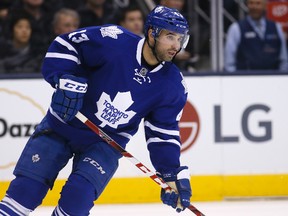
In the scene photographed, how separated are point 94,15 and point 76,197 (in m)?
2.60

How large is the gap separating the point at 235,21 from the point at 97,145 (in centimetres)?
269

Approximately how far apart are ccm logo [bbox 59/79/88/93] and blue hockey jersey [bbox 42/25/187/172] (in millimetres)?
98

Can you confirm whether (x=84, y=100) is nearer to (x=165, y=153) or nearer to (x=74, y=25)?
(x=165, y=153)

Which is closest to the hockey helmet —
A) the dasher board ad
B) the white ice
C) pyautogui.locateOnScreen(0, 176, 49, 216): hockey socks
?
pyautogui.locateOnScreen(0, 176, 49, 216): hockey socks

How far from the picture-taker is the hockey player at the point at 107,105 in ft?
11.7

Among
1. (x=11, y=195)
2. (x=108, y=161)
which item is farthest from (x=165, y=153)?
(x=11, y=195)

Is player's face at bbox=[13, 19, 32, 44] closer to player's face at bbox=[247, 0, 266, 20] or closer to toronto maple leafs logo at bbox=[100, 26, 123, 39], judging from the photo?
player's face at bbox=[247, 0, 266, 20]

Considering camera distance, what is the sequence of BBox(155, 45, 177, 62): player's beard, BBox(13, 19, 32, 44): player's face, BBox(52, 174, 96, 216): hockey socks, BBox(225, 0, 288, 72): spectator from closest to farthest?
BBox(52, 174, 96, 216): hockey socks < BBox(155, 45, 177, 62): player's beard < BBox(13, 19, 32, 44): player's face < BBox(225, 0, 288, 72): spectator

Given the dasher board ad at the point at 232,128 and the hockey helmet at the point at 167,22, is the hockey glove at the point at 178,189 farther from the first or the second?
the dasher board ad at the point at 232,128

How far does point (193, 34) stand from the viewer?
6168 millimetres

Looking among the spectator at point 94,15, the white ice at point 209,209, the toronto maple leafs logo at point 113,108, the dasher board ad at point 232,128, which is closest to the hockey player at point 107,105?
the toronto maple leafs logo at point 113,108

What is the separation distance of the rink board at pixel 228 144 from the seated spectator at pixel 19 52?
23cm

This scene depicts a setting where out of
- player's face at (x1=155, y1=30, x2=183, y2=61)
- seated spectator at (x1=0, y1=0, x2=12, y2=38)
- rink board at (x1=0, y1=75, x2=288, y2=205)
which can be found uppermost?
player's face at (x1=155, y1=30, x2=183, y2=61)

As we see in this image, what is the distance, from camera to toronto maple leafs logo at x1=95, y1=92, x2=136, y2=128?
12.1ft
